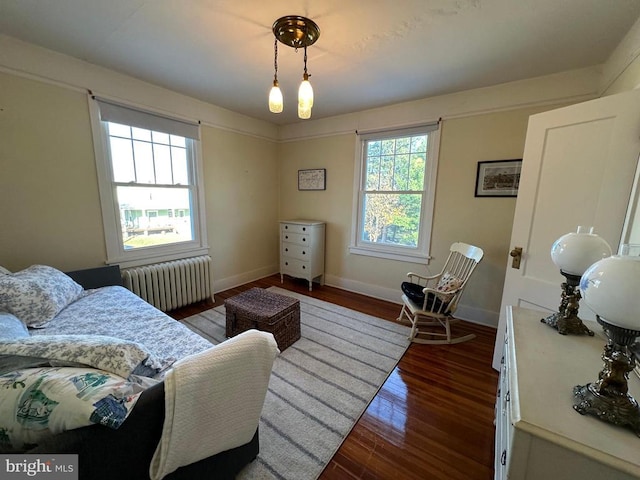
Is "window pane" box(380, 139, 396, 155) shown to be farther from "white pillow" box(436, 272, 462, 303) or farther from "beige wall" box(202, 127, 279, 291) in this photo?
"beige wall" box(202, 127, 279, 291)

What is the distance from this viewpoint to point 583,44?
175 cm

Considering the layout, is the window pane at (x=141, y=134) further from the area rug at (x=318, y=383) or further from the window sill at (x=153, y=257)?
the area rug at (x=318, y=383)

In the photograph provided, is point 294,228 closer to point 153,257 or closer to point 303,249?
point 303,249

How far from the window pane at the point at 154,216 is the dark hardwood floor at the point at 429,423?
8.97ft

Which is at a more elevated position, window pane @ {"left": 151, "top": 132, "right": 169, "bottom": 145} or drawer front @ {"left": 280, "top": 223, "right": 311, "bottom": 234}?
window pane @ {"left": 151, "top": 132, "right": 169, "bottom": 145}

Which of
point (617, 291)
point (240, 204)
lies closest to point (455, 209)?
point (617, 291)

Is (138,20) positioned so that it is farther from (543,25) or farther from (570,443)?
(570,443)

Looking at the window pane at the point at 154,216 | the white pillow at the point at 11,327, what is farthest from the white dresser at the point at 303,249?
the white pillow at the point at 11,327

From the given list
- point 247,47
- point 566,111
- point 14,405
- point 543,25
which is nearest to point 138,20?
point 247,47

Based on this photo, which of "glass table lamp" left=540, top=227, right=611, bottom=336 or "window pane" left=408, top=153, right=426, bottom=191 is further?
"window pane" left=408, top=153, right=426, bottom=191

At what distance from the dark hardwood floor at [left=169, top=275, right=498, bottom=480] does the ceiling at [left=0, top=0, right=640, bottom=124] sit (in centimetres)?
245

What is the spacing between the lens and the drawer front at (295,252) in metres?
3.63

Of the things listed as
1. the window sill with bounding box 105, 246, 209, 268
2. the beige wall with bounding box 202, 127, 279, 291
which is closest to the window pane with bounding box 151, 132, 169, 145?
the beige wall with bounding box 202, 127, 279, 291

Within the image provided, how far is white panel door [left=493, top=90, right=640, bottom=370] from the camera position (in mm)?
1359
